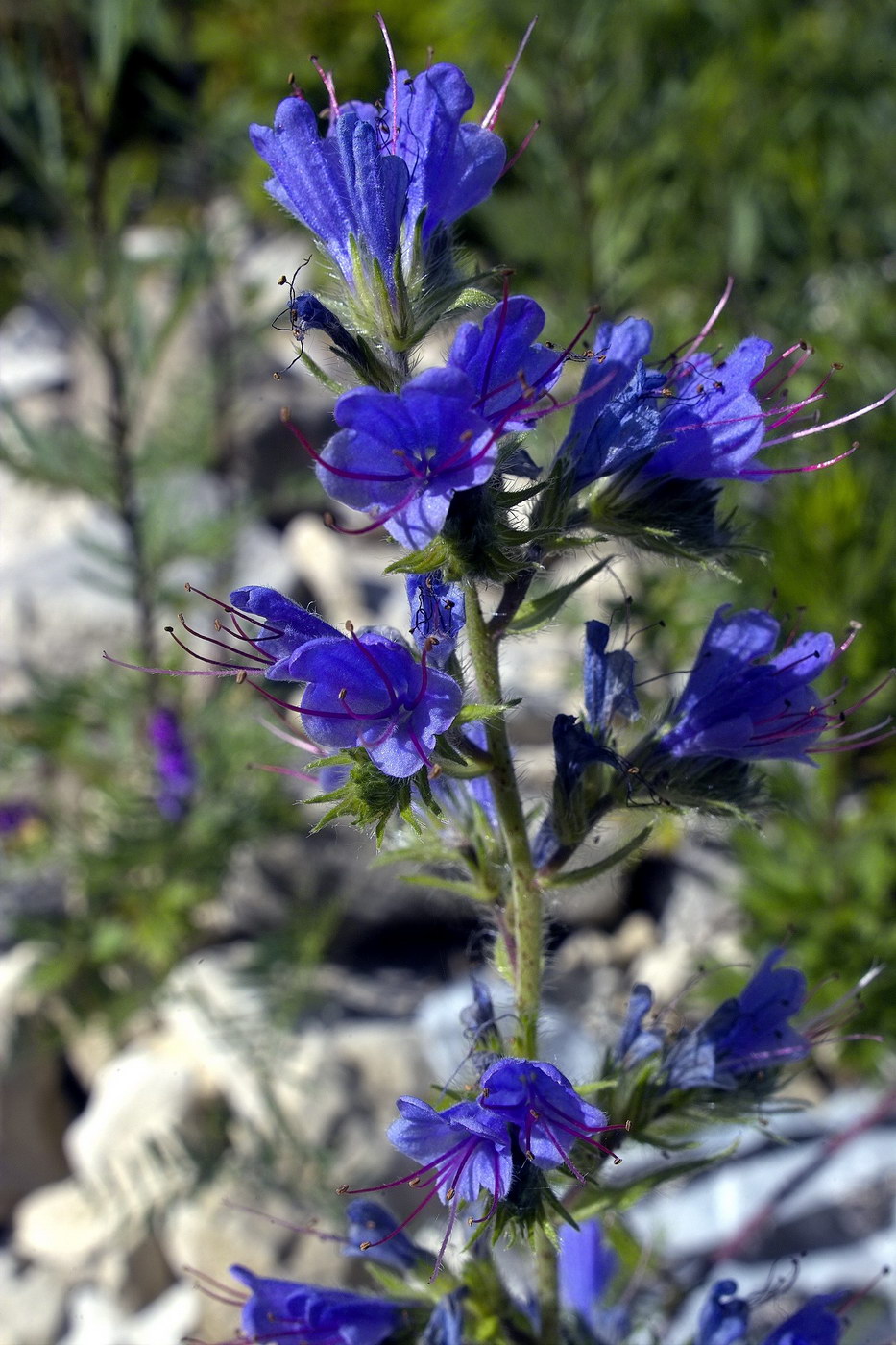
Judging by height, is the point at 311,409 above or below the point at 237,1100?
above

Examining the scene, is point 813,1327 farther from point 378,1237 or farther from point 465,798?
point 465,798

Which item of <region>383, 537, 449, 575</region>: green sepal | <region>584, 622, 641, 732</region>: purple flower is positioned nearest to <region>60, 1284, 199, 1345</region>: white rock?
<region>584, 622, 641, 732</region>: purple flower

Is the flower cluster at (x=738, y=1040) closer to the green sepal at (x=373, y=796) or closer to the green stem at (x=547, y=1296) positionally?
the green stem at (x=547, y=1296)

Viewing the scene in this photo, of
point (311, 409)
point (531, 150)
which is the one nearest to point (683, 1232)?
→ point (531, 150)

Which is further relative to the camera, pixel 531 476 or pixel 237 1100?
pixel 237 1100

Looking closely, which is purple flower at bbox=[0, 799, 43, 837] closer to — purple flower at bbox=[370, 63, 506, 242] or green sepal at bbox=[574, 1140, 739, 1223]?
green sepal at bbox=[574, 1140, 739, 1223]

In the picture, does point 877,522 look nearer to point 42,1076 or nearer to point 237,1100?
point 237,1100

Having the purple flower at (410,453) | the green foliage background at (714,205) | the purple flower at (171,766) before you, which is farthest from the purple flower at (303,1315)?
the purple flower at (171,766)
